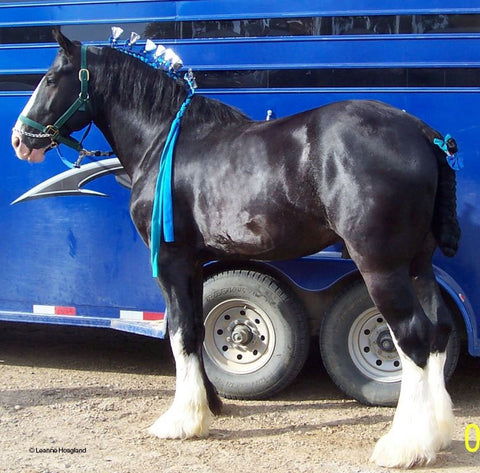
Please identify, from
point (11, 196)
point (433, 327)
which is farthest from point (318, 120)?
point (11, 196)

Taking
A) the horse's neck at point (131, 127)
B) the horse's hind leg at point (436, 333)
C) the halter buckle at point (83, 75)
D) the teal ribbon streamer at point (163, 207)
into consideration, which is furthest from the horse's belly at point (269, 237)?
the halter buckle at point (83, 75)

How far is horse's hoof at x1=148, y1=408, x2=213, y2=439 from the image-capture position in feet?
14.8

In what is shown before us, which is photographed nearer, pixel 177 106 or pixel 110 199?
pixel 177 106

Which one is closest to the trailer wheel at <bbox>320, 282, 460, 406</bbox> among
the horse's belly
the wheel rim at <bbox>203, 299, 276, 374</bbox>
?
the wheel rim at <bbox>203, 299, 276, 374</bbox>

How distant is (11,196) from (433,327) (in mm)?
3237

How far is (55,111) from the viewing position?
4773 millimetres

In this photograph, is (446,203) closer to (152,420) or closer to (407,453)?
(407,453)

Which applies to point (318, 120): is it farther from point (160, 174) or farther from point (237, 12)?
point (237, 12)

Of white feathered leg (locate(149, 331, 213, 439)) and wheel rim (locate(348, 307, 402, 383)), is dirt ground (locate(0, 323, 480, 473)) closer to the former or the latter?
white feathered leg (locate(149, 331, 213, 439))

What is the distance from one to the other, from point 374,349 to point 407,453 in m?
1.25

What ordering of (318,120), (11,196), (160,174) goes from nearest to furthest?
(318,120) < (160,174) < (11,196)

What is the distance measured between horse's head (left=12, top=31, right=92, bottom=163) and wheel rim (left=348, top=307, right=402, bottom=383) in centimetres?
238

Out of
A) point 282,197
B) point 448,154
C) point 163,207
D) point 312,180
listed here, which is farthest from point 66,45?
point 448,154

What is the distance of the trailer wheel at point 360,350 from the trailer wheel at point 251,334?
208mm
